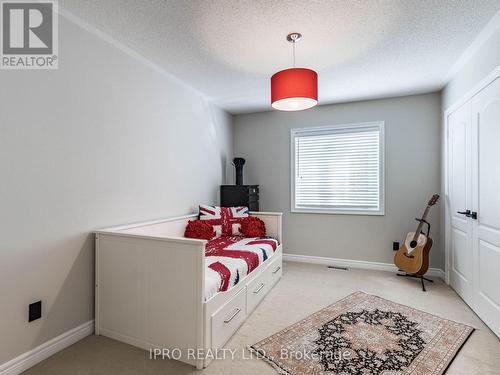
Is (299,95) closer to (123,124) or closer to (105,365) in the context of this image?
(123,124)

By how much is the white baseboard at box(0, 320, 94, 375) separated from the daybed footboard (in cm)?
9

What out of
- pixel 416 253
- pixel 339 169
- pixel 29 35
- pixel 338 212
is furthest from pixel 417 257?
pixel 29 35

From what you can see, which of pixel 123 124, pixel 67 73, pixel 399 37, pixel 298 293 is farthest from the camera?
pixel 298 293

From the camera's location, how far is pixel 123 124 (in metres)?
2.41

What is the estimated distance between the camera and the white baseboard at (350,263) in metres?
3.46

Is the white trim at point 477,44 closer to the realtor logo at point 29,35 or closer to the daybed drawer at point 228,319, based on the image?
the daybed drawer at point 228,319

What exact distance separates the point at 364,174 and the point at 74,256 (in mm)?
3455

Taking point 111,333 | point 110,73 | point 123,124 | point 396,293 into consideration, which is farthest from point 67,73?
point 396,293

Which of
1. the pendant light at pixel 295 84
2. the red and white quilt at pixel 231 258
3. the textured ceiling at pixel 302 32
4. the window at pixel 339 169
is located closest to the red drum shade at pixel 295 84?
the pendant light at pixel 295 84

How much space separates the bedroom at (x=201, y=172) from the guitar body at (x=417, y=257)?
0.16 feet

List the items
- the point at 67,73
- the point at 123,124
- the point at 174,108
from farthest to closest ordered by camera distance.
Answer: the point at 174,108, the point at 123,124, the point at 67,73

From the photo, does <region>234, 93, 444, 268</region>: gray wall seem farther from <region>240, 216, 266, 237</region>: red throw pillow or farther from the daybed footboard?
the daybed footboard

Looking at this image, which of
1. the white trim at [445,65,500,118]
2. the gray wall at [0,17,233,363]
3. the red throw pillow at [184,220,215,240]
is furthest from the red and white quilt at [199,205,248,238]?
the white trim at [445,65,500,118]

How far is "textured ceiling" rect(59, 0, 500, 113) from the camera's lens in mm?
1839
